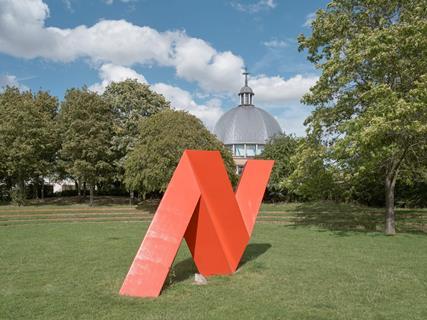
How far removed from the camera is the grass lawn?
780 cm

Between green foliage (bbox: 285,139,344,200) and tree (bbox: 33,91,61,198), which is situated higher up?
tree (bbox: 33,91,61,198)

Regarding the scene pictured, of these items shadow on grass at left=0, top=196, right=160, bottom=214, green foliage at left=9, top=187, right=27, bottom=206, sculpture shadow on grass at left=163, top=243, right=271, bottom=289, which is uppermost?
green foliage at left=9, top=187, right=27, bottom=206

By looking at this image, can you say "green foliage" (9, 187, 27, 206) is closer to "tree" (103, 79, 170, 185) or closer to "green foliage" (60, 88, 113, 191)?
"green foliage" (60, 88, 113, 191)

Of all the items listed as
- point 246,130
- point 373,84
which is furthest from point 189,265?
point 246,130

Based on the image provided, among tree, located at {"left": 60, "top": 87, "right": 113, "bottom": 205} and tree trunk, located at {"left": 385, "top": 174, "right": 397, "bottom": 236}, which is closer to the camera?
tree trunk, located at {"left": 385, "top": 174, "right": 397, "bottom": 236}

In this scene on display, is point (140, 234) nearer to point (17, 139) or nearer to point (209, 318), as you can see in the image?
point (209, 318)

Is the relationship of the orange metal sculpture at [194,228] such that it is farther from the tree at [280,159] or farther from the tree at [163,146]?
the tree at [280,159]

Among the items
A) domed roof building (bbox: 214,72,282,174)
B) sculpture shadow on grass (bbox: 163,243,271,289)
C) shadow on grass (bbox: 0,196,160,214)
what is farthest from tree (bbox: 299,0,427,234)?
domed roof building (bbox: 214,72,282,174)

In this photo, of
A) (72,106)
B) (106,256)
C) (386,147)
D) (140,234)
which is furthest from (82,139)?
(386,147)

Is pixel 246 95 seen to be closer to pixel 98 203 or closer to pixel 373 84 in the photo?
pixel 98 203

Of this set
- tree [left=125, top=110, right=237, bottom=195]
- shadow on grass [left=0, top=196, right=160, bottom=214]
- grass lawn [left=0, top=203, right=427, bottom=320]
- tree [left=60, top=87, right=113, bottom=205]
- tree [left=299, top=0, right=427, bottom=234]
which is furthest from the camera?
shadow on grass [left=0, top=196, right=160, bottom=214]

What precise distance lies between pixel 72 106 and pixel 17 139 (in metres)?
5.26

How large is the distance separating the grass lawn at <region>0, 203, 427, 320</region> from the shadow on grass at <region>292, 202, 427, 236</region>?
1652mm

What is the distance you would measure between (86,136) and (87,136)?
190 millimetres
